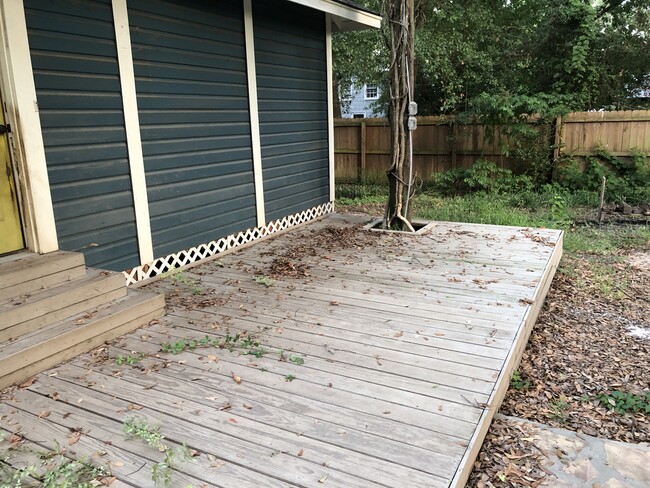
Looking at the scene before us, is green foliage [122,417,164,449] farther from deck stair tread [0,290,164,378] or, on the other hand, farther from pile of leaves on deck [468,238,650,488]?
pile of leaves on deck [468,238,650,488]

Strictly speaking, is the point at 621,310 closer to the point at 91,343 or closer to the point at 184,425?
the point at 184,425

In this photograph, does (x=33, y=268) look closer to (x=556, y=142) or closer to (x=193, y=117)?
(x=193, y=117)

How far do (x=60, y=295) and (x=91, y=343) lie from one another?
35cm

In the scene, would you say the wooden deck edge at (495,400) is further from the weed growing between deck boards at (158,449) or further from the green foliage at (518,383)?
the weed growing between deck boards at (158,449)

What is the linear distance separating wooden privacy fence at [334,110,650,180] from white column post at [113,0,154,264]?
7172mm

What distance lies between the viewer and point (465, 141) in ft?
33.3

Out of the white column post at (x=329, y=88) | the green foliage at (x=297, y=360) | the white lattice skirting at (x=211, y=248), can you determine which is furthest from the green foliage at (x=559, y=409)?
the white column post at (x=329, y=88)

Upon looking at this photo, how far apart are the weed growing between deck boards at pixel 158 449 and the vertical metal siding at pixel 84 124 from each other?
2.00m

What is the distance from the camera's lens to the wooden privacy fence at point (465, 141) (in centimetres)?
884

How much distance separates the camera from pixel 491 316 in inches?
136

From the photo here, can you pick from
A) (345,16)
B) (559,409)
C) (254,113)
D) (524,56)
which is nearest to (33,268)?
(254,113)

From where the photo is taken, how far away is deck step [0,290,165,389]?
263 cm

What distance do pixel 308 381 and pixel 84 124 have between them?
2638 millimetres

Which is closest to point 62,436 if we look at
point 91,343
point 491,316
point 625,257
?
point 91,343
